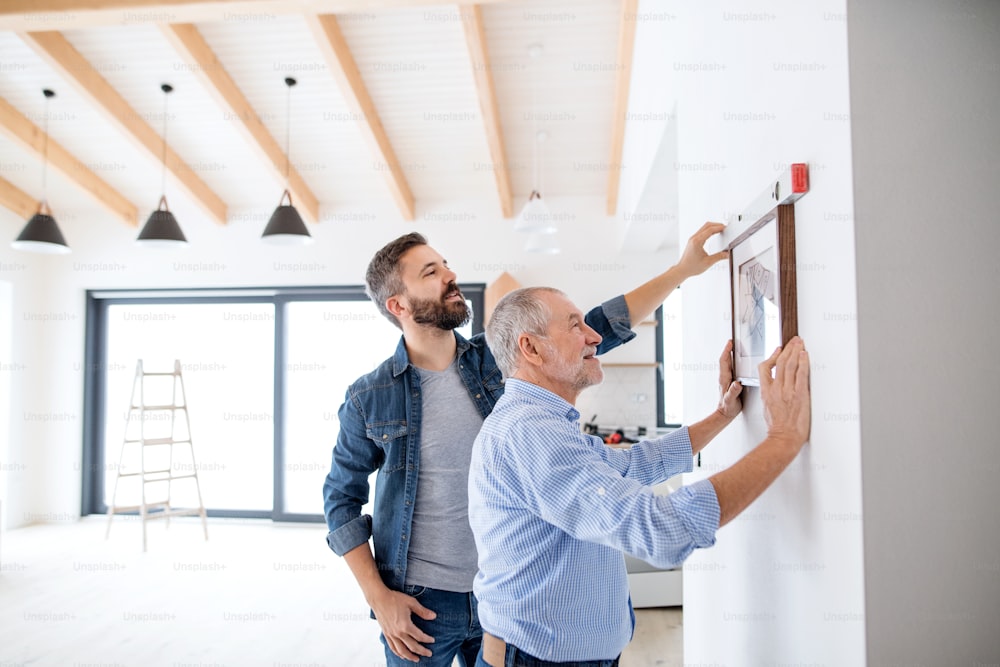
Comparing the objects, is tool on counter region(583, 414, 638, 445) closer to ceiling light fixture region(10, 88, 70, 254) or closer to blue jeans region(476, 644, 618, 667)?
blue jeans region(476, 644, 618, 667)

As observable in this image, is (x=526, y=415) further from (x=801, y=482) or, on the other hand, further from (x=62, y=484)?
(x=62, y=484)

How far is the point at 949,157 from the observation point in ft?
3.17

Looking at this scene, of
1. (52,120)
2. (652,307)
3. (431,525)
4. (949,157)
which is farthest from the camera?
(52,120)

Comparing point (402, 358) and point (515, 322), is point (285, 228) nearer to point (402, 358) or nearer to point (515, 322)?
point (402, 358)

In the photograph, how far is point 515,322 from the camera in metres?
1.44

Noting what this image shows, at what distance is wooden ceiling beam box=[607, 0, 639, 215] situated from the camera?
4.27m

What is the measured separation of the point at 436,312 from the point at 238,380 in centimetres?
551

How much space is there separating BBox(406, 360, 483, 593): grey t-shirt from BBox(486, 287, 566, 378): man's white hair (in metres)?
0.35

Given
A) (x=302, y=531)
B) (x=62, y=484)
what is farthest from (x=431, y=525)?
(x=62, y=484)

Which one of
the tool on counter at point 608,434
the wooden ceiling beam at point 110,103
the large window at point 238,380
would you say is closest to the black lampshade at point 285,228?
the wooden ceiling beam at point 110,103

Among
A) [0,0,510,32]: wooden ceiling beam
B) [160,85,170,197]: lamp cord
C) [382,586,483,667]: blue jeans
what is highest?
[0,0,510,32]: wooden ceiling beam

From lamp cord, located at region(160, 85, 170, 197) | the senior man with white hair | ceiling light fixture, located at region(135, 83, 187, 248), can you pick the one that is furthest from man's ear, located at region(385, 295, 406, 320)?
lamp cord, located at region(160, 85, 170, 197)

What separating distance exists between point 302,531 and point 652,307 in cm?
523

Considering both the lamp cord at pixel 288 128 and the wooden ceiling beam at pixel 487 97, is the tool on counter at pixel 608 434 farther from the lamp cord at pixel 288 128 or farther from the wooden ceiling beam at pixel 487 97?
the lamp cord at pixel 288 128
